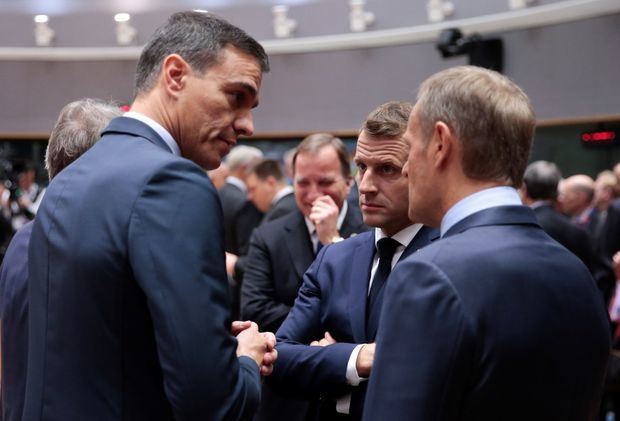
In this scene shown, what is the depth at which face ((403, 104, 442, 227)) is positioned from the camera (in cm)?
174

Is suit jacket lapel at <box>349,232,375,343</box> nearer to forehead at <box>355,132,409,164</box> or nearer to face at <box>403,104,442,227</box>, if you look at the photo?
forehead at <box>355,132,409,164</box>

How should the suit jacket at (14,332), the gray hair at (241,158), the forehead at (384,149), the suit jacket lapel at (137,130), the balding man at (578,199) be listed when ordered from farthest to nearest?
the balding man at (578,199) → the gray hair at (241,158) → the forehead at (384,149) → the suit jacket at (14,332) → the suit jacket lapel at (137,130)

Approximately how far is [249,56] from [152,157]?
389mm

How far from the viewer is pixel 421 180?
1754 millimetres

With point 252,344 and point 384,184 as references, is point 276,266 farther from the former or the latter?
point 252,344

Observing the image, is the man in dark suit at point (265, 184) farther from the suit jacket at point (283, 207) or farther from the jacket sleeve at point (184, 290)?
the jacket sleeve at point (184, 290)

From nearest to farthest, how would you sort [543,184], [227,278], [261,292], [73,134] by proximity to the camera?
[227,278]
[73,134]
[261,292]
[543,184]

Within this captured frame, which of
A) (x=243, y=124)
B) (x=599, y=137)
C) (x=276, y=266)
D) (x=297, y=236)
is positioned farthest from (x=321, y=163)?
(x=599, y=137)

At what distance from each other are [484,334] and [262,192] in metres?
4.83

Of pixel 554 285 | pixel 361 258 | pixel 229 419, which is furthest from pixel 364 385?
pixel 554 285

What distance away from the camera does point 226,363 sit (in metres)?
1.70

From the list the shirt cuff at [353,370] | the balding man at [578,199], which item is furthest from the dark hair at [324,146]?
the balding man at [578,199]

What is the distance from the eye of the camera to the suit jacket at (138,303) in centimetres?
166

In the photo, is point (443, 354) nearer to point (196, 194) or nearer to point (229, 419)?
point (229, 419)
